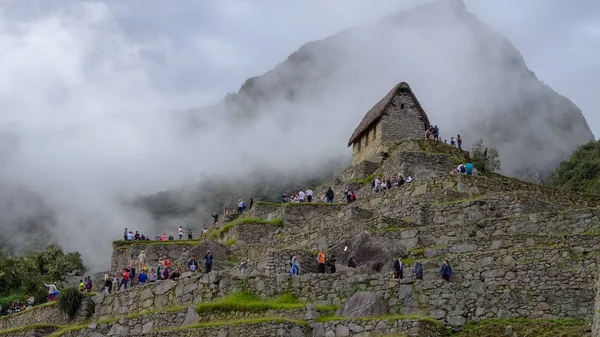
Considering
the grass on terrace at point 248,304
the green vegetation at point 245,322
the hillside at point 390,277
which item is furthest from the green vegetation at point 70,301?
the grass on terrace at point 248,304

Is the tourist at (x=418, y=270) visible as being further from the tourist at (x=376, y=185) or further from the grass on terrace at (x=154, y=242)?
the grass on terrace at (x=154, y=242)

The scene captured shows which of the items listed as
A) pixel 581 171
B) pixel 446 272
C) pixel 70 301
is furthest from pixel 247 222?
pixel 581 171

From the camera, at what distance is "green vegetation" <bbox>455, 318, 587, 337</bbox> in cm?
2206

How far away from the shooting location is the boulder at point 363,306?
25.0 m

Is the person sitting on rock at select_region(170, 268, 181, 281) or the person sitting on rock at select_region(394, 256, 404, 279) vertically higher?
the person sitting on rock at select_region(170, 268, 181, 281)

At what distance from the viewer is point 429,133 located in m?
51.1

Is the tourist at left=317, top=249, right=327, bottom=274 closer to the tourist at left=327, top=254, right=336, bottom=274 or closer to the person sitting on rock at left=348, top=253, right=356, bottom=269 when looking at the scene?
the tourist at left=327, top=254, right=336, bottom=274

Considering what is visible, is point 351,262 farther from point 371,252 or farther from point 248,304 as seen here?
point 248,304

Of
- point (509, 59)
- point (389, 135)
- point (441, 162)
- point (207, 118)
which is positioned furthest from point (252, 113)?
point (441, 162)

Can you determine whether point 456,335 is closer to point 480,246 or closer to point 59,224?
point 480,246

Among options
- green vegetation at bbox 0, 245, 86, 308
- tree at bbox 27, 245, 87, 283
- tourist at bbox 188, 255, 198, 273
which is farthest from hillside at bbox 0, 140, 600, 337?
tree at bbox 27, 245, 87, 283

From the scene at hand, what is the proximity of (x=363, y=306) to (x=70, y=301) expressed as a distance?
13.8m

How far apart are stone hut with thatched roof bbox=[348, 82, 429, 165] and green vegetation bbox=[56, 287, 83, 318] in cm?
2131

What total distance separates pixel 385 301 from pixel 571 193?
16.2 metres
